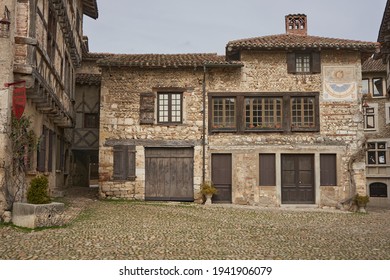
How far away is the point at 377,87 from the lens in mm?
24703

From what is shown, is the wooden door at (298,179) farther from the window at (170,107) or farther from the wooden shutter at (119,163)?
the wooden shutter at (119,163)

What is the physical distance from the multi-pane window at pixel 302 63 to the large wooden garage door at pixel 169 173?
209 inches

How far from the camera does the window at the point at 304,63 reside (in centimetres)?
1552

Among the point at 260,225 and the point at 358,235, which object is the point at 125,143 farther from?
the point at 358,235

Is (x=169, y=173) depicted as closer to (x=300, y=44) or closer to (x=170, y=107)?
(x=170, y=107)

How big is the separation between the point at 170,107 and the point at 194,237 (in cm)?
825

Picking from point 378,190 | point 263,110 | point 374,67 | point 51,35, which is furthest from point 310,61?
point 378,190

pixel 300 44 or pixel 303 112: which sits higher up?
pixel 300 44

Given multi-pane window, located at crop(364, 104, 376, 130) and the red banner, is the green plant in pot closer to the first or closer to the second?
the red banner

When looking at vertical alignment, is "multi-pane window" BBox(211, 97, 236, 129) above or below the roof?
below

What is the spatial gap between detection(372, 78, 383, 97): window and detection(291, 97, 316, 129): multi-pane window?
37.0ft

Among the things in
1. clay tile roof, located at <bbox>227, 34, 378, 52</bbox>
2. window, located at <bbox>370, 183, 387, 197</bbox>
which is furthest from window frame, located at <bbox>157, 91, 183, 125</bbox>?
window, located at <bbox>370, 183, 387, 197</bbox>

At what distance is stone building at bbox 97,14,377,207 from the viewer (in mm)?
15195

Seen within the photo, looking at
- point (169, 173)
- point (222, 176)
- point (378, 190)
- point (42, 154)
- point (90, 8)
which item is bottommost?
point (378, 190)
